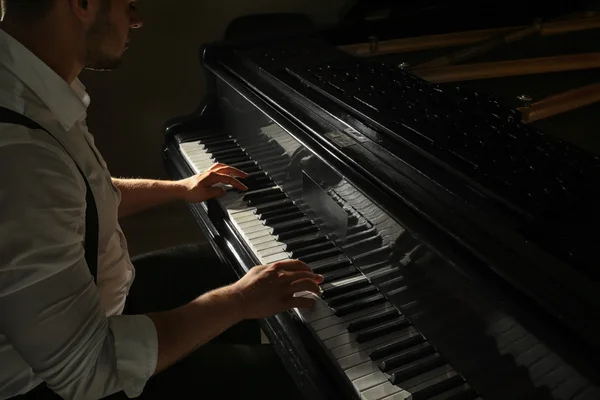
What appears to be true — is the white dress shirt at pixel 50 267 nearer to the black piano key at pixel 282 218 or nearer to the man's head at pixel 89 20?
the man's head at pixel 89 20

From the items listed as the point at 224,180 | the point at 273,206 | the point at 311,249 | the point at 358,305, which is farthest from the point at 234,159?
the point at 358,305

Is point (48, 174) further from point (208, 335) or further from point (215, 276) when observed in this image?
point (215, 276)

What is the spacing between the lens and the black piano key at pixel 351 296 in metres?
1.10

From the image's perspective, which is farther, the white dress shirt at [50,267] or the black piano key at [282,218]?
the black piano key at [282,218]

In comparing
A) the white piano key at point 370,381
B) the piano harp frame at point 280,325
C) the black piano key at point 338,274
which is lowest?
the piano harp frame at point 280,325

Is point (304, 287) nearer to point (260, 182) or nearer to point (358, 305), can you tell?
point (358, 305)

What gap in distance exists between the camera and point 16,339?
2.80ft

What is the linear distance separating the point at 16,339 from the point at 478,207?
0.75 meters

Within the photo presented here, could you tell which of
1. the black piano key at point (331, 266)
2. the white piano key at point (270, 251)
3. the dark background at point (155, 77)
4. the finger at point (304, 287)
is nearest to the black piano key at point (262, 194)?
the white piano key at point (270, 251)

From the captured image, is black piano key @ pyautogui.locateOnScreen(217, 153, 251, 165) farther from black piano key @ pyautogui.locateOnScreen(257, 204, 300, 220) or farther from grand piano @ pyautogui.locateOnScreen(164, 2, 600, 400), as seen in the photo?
black piano key @ pyautogui.locateOnScreen(257, 204, 300, 220)

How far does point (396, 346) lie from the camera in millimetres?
986

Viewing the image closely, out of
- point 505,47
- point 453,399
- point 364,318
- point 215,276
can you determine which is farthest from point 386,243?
point 505,47

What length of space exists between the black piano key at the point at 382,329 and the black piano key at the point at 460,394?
6.1 inches

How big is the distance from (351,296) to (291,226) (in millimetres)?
305
